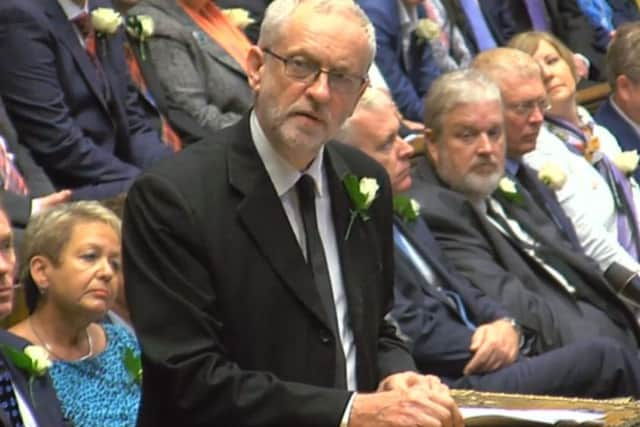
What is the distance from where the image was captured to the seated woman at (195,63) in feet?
18.1

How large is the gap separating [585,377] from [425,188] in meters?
0.80

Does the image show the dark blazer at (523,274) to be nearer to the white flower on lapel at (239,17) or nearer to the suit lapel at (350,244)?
the white flower on lapel at (239,17)

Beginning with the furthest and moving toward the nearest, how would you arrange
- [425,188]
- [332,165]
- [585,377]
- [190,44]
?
[190,44], [425,188], [585,377], [332,165]

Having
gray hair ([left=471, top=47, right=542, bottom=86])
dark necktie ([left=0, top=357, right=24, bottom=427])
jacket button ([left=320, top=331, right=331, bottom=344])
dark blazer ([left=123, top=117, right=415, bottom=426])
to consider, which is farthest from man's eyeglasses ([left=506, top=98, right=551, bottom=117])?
jacket button ([left=320, top=331, right=331, bottom=344])

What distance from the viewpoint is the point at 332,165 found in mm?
2959

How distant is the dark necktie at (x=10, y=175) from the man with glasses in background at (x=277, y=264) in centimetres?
184

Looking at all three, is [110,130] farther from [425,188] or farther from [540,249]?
[540,249]

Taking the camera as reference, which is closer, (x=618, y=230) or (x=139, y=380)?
(x=139, y=380)

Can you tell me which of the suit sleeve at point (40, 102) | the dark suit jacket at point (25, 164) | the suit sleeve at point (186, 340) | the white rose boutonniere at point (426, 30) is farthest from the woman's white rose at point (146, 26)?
the suit sleeve at point (186, 340)

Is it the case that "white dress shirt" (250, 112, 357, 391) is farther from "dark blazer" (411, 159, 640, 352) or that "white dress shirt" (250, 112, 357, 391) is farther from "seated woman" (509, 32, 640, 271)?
"seated woman" (509, 32, 640, 271)

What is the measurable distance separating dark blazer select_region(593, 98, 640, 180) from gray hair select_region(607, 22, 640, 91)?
102mm

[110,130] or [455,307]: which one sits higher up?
[110,130]

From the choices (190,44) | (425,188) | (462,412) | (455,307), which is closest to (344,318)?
(462,412)

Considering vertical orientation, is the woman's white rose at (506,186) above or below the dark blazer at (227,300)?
below
